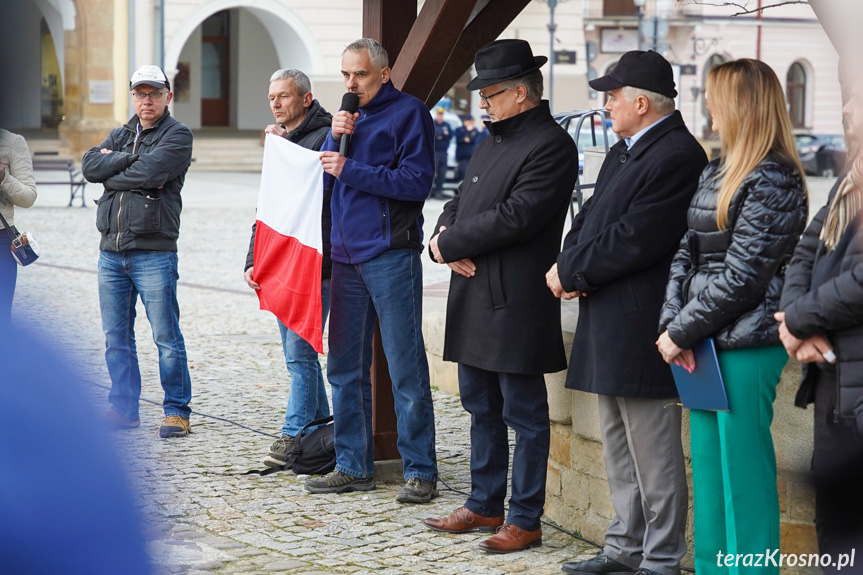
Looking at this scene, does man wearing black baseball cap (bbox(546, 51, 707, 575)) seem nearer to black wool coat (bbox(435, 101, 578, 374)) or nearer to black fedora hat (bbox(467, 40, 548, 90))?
black wool coat (bbox(435, 101, 578, 374))

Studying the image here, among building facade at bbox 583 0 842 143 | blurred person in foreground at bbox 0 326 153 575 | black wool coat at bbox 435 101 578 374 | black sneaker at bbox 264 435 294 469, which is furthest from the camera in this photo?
building facade at bbox 583 0 842 143

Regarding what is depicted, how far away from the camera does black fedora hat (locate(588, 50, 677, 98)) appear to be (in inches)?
155

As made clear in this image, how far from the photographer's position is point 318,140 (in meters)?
5.49

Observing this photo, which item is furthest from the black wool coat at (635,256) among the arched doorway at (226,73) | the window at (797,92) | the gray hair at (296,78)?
the window at (797,92)

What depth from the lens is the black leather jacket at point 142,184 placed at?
20.1ft

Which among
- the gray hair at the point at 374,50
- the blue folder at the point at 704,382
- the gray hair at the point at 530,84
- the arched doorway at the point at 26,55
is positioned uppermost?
the gray hair at the point at 374,50

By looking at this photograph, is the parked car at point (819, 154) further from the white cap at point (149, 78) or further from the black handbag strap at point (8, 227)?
the black handbag strap at point (8, 227)

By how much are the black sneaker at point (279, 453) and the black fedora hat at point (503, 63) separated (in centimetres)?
221

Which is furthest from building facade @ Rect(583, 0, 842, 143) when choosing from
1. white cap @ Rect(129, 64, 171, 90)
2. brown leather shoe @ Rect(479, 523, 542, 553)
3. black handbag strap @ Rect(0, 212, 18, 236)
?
brown leather shoe @ Rect(479, 523, 542, 553)

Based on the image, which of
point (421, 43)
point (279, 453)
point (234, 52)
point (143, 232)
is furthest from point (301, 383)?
point (234, 52)

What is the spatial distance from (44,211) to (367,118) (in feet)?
51.3

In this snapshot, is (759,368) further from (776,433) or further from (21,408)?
(21,408)

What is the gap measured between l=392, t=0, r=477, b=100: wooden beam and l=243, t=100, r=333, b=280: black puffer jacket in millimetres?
474

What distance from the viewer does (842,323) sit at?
315 centimetres
